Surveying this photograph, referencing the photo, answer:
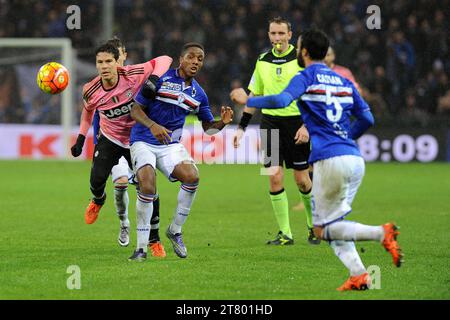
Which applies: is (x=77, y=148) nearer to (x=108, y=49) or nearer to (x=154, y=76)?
(x=108, y=49)

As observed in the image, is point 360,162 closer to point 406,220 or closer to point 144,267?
point 144,267

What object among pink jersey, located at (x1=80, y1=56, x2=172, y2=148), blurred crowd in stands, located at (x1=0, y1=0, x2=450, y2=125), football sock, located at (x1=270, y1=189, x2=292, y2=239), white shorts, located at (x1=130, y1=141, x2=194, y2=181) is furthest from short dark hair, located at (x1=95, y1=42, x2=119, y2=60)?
blurred crowd in stands, located at (x1=0, y1=0, x2=450, y2=125)

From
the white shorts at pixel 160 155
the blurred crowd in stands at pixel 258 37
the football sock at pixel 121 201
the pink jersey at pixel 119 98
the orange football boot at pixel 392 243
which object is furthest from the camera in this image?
the blurred crowd in stands at pixel 258 37

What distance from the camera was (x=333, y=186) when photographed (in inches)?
289

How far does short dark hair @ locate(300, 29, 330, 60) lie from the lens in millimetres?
7385

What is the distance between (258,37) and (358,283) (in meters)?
20.4

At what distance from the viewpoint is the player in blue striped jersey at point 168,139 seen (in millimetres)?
9172

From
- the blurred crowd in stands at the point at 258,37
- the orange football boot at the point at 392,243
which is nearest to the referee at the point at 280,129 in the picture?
the orange football boot at the point at 392,243

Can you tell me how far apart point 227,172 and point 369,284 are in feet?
50.4

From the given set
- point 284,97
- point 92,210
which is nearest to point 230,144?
point 92,210

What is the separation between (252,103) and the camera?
7387 mm

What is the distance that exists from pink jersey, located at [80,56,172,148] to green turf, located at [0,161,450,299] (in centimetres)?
127

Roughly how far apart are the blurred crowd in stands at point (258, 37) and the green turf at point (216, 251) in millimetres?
7447

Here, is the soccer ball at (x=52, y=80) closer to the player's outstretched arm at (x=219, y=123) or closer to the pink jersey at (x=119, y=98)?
the pink jersey at (x=119, y=98)
